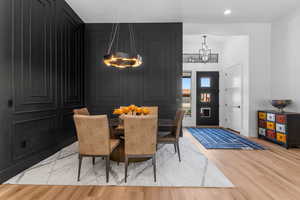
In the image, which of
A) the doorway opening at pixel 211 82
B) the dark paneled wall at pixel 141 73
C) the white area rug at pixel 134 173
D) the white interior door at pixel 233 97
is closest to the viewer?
the white area rug at pixel 134 173

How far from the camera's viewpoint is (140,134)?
83.1 inches

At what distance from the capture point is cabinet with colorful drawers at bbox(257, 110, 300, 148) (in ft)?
11.8

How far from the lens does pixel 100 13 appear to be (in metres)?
4.16

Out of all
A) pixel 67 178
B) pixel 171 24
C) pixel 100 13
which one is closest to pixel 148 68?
pixel 171 24

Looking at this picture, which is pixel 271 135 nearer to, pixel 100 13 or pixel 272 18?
pixel 272 18

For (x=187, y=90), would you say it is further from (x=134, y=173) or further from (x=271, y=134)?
(x=134, y=173)

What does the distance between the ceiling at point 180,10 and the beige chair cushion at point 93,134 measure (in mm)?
2895

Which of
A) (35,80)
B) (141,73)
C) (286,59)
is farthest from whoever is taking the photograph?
(141,73)

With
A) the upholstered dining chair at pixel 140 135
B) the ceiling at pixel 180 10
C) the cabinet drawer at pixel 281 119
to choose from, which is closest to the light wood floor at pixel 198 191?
the upholstered dining chair at pixel 140 135

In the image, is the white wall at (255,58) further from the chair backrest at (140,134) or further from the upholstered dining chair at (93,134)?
the upholstered dining chair at (93,134)

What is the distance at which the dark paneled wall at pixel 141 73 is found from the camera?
4637mm

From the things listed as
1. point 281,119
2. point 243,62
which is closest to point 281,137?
point 281,119

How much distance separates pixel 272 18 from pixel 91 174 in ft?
18.5

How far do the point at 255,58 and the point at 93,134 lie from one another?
487 centimetres
